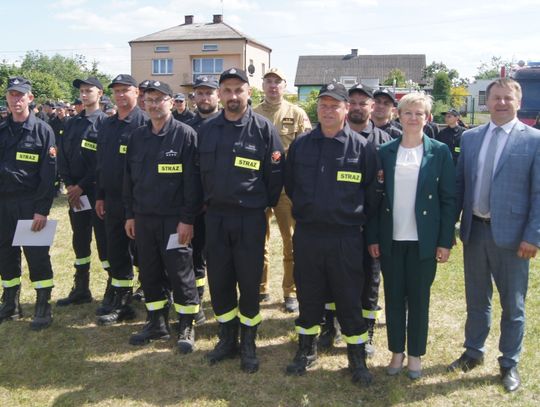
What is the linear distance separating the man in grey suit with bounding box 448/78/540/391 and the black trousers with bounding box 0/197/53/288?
12.9 feet

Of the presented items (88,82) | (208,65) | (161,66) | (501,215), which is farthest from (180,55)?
(501,215)

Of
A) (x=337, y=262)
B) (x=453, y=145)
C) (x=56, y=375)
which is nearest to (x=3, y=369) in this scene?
(x=56, y=375)

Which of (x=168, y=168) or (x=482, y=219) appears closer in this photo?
(x=482, y=219)

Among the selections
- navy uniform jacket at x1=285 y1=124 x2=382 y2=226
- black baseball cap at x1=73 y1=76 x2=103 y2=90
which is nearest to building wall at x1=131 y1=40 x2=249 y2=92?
black baseball cap at x1=73 y1=76 x2=103 y2=90

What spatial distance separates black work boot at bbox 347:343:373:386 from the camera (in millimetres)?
4020

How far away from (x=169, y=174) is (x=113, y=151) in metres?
0.95

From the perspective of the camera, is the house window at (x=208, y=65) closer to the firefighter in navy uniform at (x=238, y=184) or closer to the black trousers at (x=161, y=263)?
the black trousers at (x=161, y=263)

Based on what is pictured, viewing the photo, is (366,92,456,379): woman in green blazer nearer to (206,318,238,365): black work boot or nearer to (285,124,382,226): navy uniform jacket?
(285,124,382,226): navy uniform jacket

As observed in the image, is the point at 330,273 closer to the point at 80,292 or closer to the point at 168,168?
the point at 168,168

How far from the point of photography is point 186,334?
4715 mm

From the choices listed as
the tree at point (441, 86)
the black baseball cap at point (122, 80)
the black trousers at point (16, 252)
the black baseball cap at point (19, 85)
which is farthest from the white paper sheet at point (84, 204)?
the tree at point (441, 86)

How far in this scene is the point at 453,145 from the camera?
402 inches

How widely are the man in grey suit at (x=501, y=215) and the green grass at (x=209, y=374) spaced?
35 centimetres

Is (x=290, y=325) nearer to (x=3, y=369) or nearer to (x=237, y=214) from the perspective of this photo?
(x=237, y=214)
